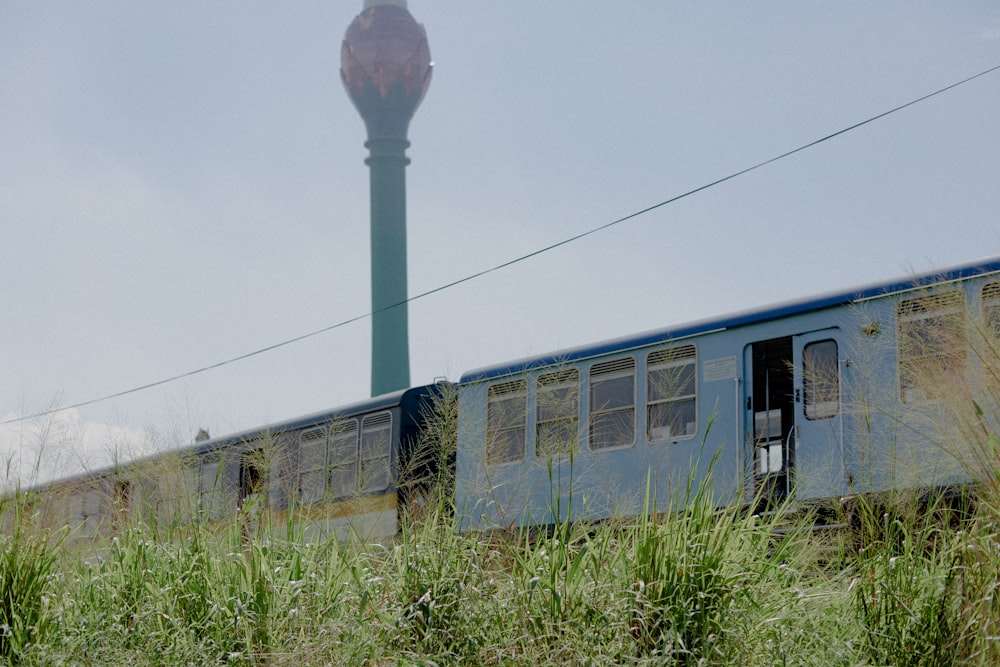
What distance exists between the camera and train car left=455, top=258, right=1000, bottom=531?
896 centimetres

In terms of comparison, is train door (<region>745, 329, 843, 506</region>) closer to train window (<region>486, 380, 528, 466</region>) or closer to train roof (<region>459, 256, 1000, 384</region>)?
train roof (<region>459, 256, 1000, 384</region>)

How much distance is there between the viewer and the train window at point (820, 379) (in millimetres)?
9859

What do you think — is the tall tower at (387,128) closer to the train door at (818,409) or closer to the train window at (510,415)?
the train window at (510,415)

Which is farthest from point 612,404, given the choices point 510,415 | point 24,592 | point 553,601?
point 24,592

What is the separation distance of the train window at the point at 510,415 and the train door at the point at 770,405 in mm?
2429

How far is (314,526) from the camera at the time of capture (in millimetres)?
7273

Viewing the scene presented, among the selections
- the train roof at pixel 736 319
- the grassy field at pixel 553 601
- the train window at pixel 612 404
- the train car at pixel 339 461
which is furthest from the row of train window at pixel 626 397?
the grassy field at pixel 553 601

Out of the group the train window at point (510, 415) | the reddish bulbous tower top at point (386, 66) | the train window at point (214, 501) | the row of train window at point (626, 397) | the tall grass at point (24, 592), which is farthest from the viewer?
the reddish bulbous tower top at point (386, 66)

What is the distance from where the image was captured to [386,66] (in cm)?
7825

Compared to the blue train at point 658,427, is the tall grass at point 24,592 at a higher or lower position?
lower

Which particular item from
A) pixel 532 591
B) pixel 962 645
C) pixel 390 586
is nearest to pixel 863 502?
pixel 962 645

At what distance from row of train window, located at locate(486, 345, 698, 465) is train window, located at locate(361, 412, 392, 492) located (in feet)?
6.51

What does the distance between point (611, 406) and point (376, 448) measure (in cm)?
389

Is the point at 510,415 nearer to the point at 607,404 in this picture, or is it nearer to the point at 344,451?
the point at 607,404
